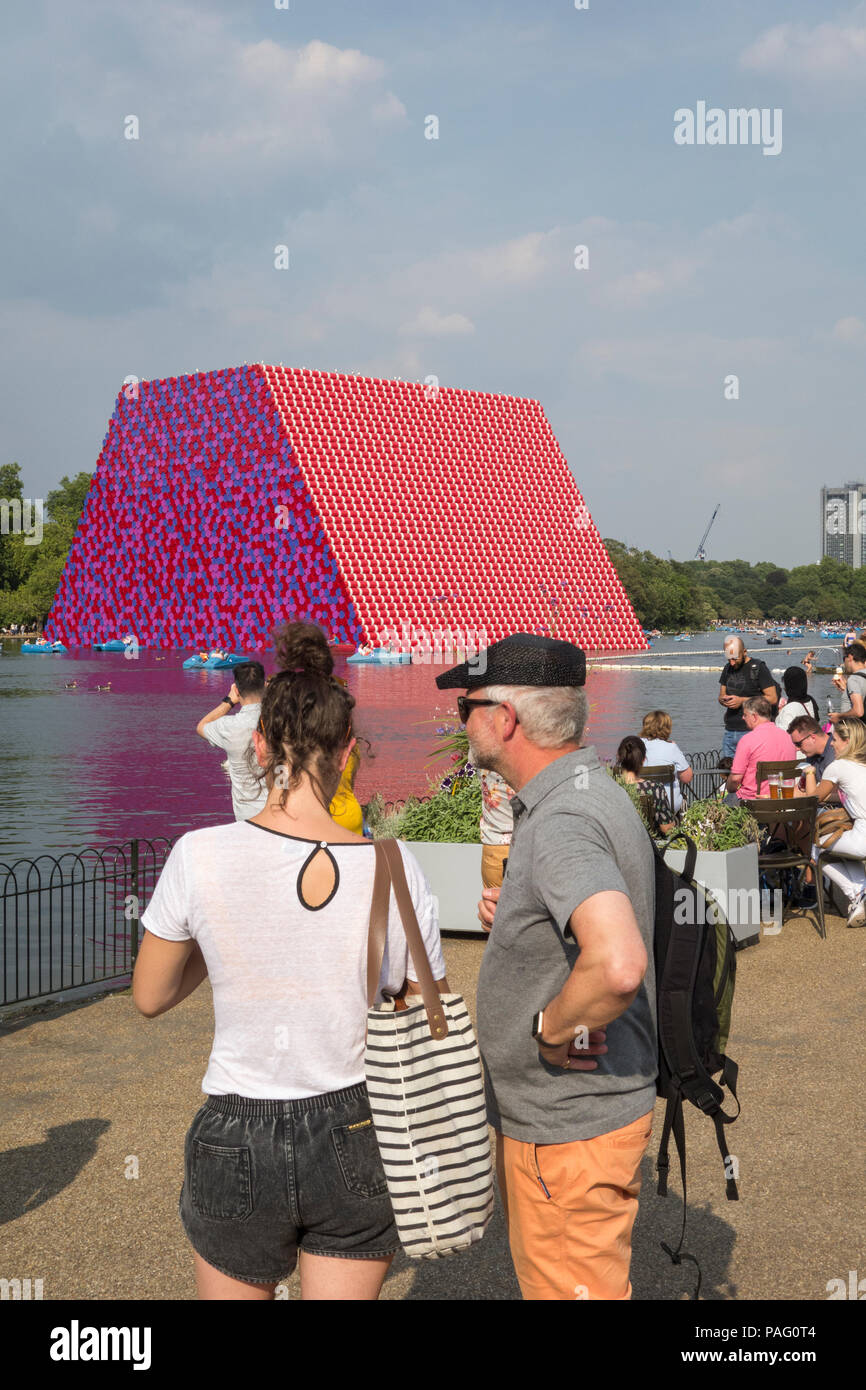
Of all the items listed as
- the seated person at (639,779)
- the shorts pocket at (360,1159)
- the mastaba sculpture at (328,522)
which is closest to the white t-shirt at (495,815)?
the seated person at (639,779)

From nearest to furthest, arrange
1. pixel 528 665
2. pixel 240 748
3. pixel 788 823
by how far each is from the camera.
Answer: pixel 528 665 < pixel 240 748 < pixel 788 823

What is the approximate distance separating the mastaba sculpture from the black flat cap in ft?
220

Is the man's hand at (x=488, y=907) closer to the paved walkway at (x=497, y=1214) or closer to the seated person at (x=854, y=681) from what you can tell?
the paved walkway at (x=497, y=1214)

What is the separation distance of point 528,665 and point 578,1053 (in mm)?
729

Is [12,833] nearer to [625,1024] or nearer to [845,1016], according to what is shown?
[845,1016]

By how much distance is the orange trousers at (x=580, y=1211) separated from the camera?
8.31 ft

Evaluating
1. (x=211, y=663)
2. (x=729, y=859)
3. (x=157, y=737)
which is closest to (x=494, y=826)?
(x=729, y=859)

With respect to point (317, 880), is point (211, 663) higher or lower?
lower

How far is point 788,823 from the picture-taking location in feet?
29.1

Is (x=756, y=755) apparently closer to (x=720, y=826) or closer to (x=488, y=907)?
(x=720, y=826)

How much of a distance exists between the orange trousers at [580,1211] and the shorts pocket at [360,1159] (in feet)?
0.98

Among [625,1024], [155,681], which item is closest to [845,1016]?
[625,1024]

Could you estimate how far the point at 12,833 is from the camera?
17172 mm

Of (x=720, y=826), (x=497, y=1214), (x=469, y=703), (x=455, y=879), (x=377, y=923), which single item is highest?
(x=469, y=703)
